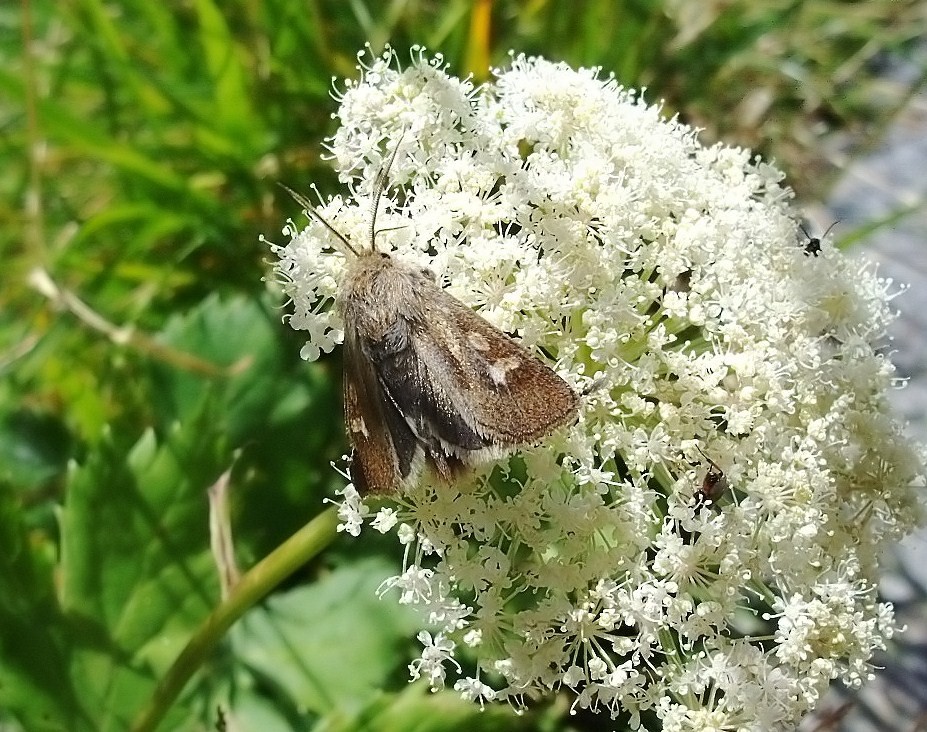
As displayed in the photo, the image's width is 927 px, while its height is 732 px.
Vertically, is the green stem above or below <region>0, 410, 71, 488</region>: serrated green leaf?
below

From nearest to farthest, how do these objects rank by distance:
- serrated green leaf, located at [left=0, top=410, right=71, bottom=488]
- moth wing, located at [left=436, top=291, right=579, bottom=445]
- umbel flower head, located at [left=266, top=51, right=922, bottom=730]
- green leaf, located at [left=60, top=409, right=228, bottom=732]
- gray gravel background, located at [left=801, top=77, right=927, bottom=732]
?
1. moth wing, located at [left=436, top=291, right=579, bottom=445]
2. umbel flower head, located at [left=266, top=51, right=922, bottom=730]
3. green leaf, located at [left=60, top=409, right=228, bottom=732]
4. gray gravel background, located at [left=801, top=77, right=927, bottom=732]
5. serrated green leaf, located at [left=0, top=410, right=71, bottom=488]

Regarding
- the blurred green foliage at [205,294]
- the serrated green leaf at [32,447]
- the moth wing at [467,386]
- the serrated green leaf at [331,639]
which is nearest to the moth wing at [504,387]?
the moth wing at [467,386]

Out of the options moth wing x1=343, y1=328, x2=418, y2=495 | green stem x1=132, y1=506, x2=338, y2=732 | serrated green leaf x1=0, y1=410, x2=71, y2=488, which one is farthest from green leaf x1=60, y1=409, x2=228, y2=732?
moth wing x1=343, y1=328, x2=418, y2=495

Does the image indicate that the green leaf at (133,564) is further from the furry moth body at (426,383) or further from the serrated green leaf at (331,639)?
the furry moth body at (426,383)

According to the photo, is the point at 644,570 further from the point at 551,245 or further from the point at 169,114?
the point at 169,114

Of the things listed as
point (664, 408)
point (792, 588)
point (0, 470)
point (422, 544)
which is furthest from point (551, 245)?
point (0, 470)

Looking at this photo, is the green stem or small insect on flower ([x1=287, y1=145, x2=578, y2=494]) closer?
small insect on flower ([x1=287, y1=145, x2=578, y2=494])

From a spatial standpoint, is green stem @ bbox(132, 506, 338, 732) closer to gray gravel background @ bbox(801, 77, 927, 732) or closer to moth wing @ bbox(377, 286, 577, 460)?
moth wing @ bbox(377, 286, 577, 460)

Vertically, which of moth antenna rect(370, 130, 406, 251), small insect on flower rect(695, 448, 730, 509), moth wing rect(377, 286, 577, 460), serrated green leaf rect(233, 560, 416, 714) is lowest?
serrated green leaf rect(233, 560, 416, 714)
